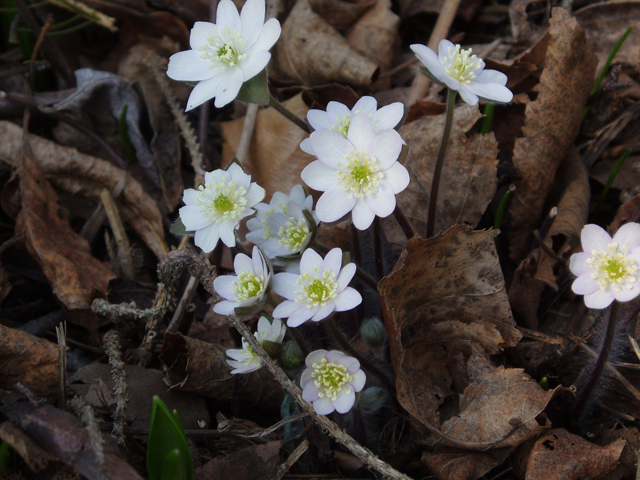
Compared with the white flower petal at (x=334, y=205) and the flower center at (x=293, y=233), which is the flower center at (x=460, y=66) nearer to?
the white flower petal at (x=334, y=205)

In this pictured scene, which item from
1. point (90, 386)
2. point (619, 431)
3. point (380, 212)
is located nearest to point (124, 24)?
point (90, 386)

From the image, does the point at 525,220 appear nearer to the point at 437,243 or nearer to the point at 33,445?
the point at 437,243

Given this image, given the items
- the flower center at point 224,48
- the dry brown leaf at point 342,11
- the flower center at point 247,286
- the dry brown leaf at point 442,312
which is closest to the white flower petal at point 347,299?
the dry brown leaf at point 442,312

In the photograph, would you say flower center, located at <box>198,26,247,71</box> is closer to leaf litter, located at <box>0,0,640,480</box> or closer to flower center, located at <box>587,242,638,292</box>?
leaf litter, located at <box>0,0,640,480</box>

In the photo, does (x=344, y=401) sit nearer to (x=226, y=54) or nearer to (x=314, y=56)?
(x=226, y=54)

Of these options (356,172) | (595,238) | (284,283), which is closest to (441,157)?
(356,172)

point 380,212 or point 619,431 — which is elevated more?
point 380,212

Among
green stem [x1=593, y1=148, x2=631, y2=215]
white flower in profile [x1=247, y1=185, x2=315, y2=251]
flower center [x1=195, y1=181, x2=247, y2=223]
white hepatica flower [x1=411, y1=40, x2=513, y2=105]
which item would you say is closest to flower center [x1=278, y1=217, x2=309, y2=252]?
white flower in profile [x1=247, y1=185, x2=315, y2=251]
